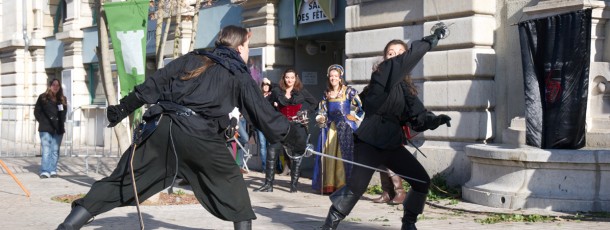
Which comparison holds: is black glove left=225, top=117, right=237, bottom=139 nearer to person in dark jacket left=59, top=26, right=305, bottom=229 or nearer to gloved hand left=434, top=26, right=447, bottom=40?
person in dark jacket left=59, top=26, right=305, bottom=229

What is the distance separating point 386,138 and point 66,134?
494 inches

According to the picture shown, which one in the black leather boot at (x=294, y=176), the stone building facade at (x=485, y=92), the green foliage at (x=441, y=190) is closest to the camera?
the stone building facade at (x=485, y=92)

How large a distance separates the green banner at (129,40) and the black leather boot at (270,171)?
210 cm

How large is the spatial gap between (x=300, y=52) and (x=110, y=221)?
8000 millimetres

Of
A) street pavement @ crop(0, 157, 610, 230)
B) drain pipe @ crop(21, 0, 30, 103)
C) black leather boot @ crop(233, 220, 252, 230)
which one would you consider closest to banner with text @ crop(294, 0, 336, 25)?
street pavement @ crop(0, 157, 610, 230)

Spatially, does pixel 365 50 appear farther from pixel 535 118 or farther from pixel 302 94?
pixel 535 118

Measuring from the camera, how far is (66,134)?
1909 cm

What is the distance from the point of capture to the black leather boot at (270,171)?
12953 mm

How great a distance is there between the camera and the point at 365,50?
13.6m

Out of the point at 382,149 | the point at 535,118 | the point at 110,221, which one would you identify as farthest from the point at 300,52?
the point at 382,149

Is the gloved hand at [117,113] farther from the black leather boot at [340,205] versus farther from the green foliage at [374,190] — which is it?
the green foliage at [374,190]

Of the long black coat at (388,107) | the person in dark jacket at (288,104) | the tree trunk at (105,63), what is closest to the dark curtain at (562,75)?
the long black coat at (388,107)

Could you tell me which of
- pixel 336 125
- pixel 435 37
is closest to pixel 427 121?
pixel 435 37

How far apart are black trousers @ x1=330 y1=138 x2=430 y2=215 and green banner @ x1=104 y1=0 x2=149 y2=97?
482 centimetres
